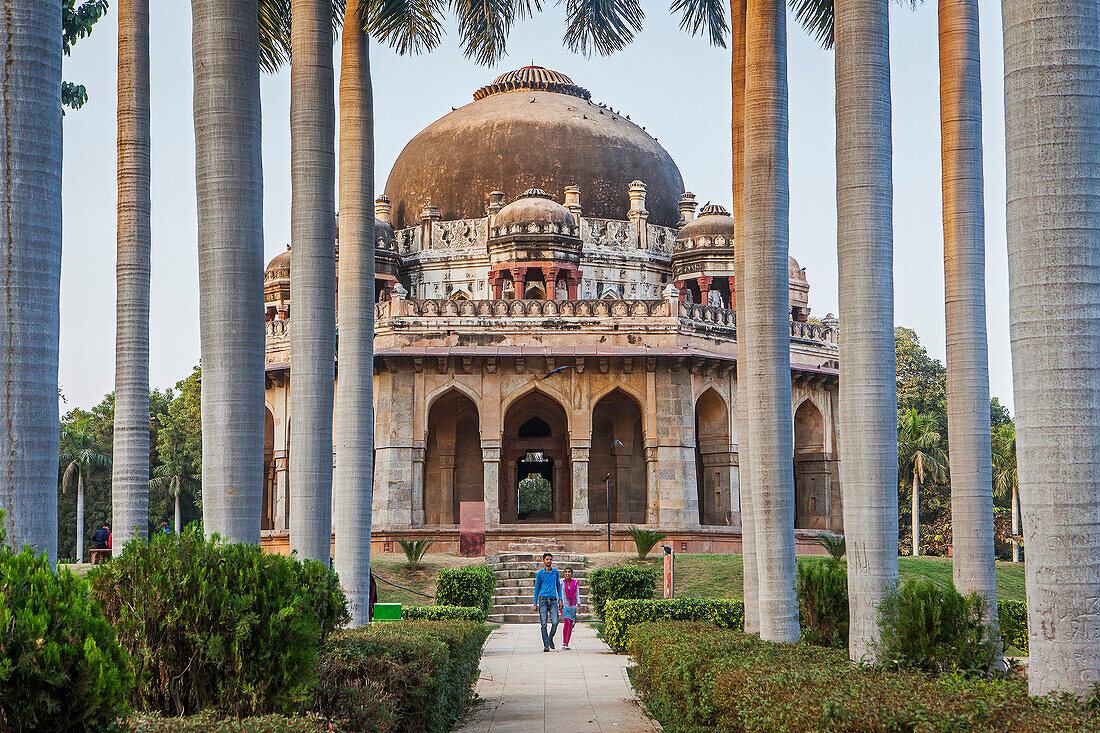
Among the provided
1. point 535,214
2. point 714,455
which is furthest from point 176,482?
point 714,455

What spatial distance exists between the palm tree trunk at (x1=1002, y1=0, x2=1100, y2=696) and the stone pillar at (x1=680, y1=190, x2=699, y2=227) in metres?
32.6

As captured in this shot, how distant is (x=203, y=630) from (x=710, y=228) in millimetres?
30410

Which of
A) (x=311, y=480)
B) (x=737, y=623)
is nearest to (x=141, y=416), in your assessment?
(x=311, y=480)

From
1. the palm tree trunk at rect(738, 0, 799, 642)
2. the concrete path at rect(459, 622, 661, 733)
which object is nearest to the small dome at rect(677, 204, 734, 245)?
the concrete path at rect(459, 622, 661, 733)

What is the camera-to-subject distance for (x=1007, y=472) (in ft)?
140

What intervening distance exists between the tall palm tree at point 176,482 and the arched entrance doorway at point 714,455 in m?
22.0

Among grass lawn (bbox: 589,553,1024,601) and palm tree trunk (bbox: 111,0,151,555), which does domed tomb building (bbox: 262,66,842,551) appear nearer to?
grass lawn (bbox: 589,553,1024,601)

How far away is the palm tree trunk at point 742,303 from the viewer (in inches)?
432

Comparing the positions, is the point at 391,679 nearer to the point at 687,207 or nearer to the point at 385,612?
the point at 385,612

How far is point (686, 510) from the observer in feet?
96.5

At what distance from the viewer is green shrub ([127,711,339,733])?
4.60 meters

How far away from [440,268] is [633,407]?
733 cm

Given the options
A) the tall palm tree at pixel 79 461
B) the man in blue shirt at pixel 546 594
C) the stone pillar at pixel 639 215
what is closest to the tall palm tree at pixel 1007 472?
the stone pillar at pixel 639 215

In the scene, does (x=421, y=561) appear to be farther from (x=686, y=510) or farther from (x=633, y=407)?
(x=633, y=407)
